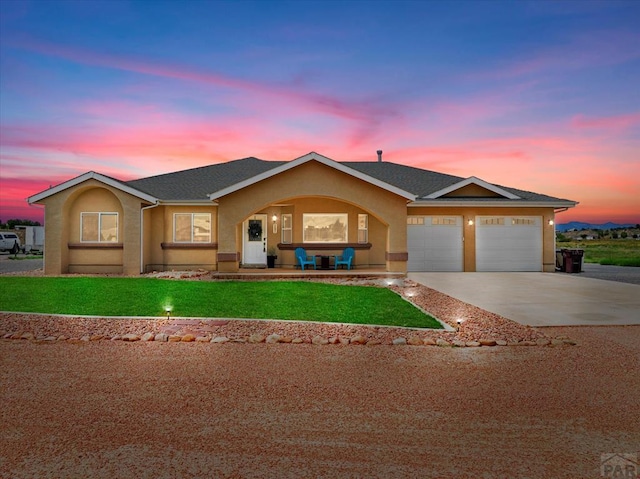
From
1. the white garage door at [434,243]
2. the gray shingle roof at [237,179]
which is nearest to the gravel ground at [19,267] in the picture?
the gray shingle roof at [237,179]

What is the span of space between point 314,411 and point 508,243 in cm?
1870

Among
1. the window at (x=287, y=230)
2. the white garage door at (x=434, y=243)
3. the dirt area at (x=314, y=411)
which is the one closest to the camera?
the dirt area at (x=314, y=411)

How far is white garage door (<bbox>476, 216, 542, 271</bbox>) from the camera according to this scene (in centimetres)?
2047

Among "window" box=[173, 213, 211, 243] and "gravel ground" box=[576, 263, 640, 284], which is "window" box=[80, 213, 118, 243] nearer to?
"window" box=[173, 213, 211, 243]

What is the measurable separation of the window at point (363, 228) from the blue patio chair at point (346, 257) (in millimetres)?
787

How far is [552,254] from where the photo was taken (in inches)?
815

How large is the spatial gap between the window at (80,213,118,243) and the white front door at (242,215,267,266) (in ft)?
19.1

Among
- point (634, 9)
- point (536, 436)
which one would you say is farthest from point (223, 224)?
point (634, 9)

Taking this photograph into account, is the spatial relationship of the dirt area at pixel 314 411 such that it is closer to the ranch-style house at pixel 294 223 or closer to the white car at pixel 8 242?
the ranch-style house at pixel 294 223

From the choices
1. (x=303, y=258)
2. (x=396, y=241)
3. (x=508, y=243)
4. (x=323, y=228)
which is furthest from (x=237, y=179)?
(x=508, y=243)

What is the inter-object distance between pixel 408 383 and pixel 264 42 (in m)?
15.0

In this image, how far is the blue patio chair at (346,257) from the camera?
19.1m

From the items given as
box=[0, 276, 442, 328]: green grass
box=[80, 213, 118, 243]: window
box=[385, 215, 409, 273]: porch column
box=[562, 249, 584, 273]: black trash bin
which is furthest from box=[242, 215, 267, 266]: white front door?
box=[562, 249, 584, 273]: black trash bin

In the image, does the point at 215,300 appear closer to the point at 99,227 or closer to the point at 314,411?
the point at 314,411
